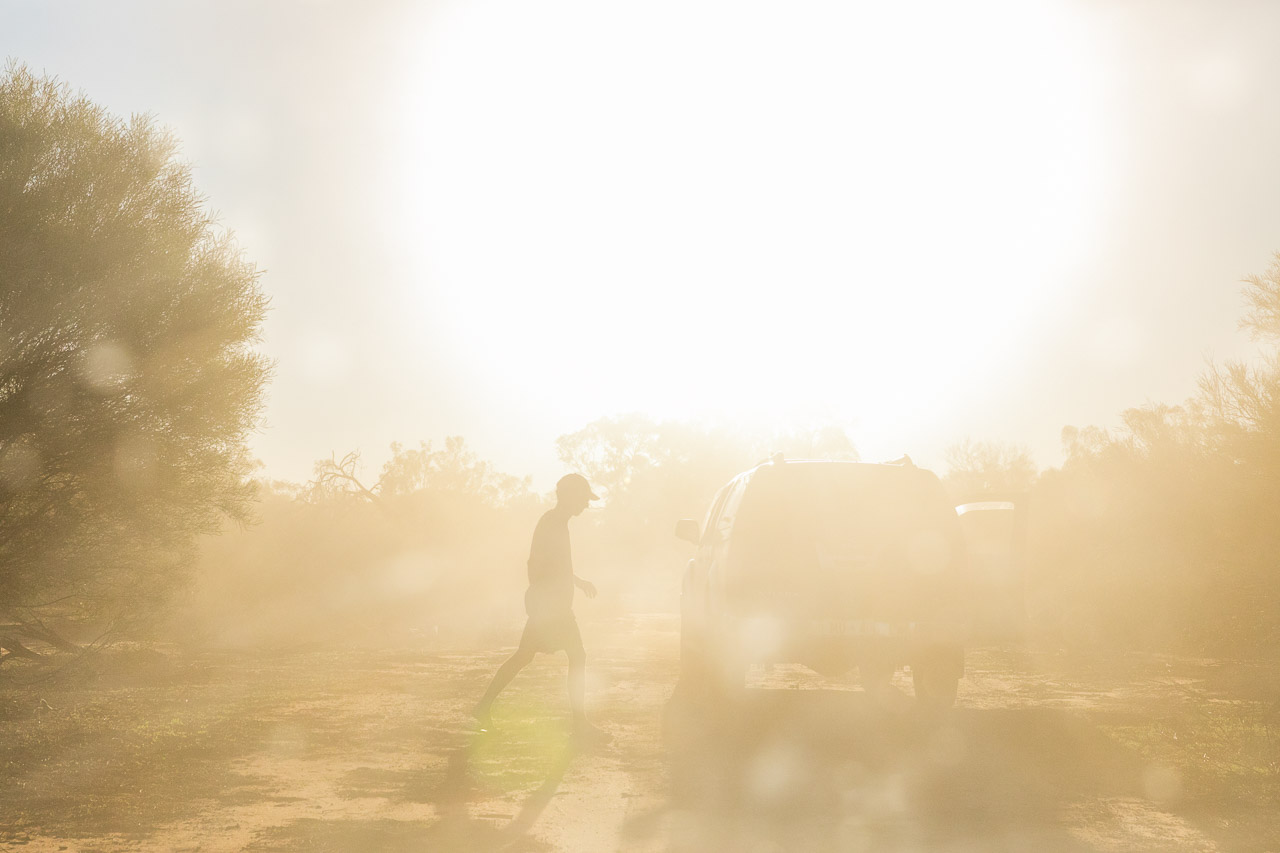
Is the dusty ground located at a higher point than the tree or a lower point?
lower

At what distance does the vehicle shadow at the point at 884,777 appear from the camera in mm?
5266

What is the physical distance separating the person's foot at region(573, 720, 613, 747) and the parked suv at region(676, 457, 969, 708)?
1.21 m

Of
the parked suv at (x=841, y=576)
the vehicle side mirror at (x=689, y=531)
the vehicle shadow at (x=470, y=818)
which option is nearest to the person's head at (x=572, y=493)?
the parked suv at (x=841, y=576)

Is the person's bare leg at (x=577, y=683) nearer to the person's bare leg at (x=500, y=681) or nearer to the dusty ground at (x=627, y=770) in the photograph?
the dusty ground at (x=627, y=770)

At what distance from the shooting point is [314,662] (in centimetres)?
1519

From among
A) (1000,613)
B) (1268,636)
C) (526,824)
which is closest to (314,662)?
(1000,613)

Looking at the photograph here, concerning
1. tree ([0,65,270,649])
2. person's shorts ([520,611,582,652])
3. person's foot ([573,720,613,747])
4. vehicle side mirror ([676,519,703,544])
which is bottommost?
person's foot ([573,720,613,747])

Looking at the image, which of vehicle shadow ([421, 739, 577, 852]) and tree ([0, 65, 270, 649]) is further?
tree ([0, 65, 270, 649])

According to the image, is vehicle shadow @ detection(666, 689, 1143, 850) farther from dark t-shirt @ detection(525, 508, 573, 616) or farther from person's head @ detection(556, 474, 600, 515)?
person's head @ detection(556, 474, 600, 515)

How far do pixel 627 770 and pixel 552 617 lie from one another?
173 cm

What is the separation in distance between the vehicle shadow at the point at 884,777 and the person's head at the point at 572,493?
2023 mm

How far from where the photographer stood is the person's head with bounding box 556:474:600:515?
8.77 m

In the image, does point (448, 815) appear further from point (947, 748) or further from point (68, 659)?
point (68, 659)

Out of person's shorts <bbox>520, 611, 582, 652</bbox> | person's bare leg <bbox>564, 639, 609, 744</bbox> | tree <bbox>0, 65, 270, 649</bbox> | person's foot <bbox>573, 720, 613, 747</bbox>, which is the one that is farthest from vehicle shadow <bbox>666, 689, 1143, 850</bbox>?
tree <bbox>0, 65, 270, 649</bbox>
